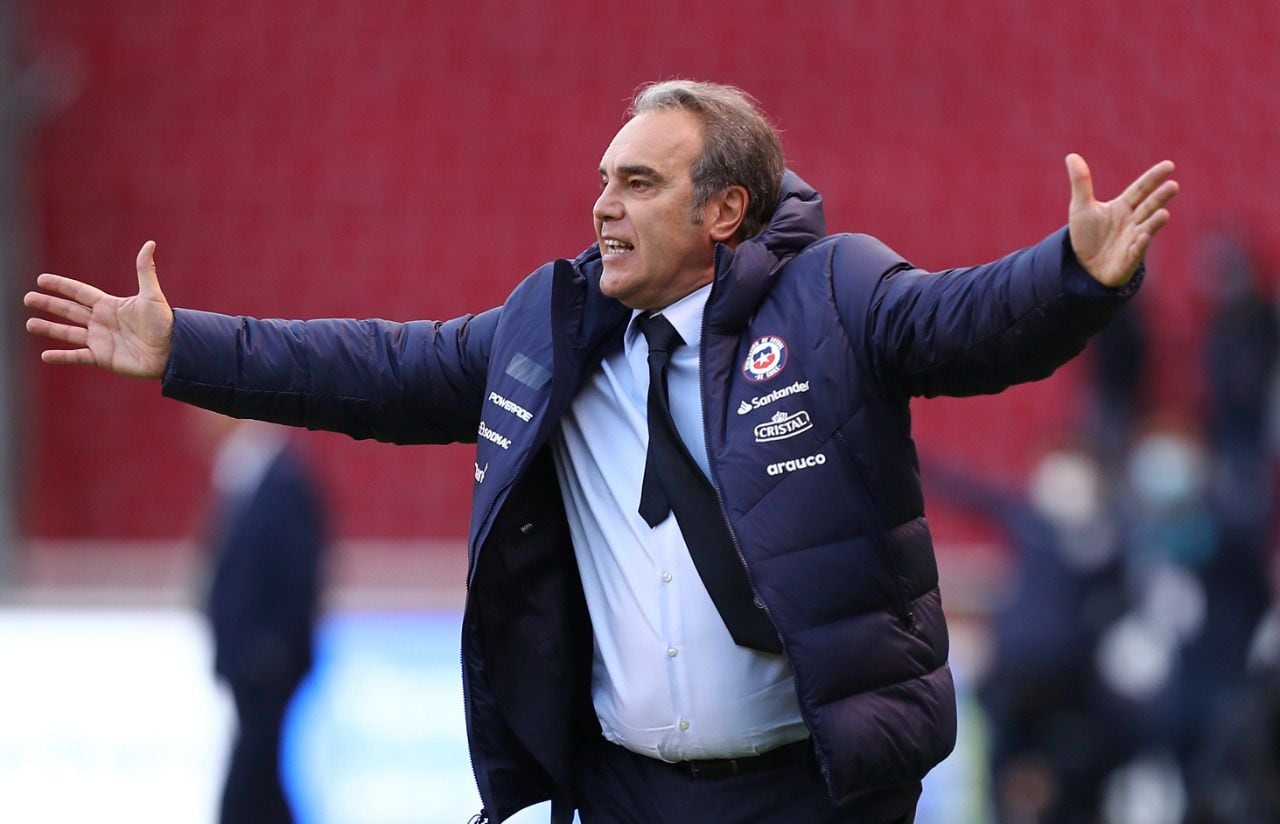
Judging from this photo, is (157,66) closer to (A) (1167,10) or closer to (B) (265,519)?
(B) (265,519)

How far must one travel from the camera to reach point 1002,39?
10734mm

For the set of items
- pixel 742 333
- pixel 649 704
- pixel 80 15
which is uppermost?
pixel 80 15

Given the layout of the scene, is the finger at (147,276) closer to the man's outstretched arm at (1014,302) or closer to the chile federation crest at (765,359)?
the chile federation crest at (765,359)

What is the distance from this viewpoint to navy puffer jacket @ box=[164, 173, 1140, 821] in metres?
3.11

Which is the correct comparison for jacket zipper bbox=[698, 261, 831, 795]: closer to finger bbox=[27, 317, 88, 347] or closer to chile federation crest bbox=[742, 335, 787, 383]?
chile federation crest bbox=[742, 335, 787, 383]

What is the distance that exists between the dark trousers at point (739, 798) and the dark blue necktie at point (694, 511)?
0.24m

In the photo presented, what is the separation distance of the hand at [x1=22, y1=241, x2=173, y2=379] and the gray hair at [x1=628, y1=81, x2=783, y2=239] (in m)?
0.94

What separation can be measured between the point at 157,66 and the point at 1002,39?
15.0 ft

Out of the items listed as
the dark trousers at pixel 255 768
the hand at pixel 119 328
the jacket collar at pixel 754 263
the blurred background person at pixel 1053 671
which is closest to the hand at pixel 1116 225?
the jacket collar at pixel 754 263

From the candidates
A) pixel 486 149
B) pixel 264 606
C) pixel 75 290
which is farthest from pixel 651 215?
pixel 486 149

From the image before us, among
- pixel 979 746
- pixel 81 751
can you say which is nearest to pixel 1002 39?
pixel 979 746

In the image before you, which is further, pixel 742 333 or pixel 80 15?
pixel 80 15

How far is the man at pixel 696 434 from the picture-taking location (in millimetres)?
3123

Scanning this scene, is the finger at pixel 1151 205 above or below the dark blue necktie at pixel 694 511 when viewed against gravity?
above
